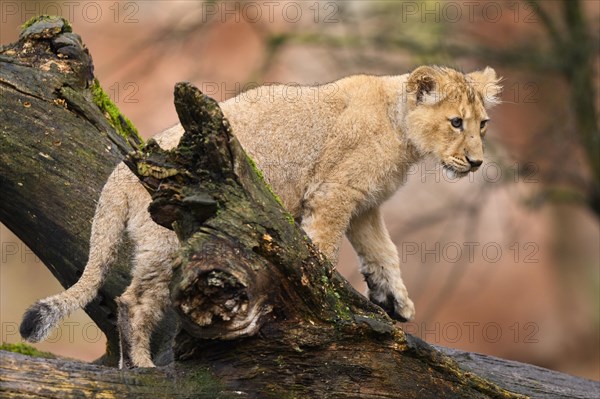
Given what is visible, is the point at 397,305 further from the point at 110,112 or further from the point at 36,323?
the point at 36,323

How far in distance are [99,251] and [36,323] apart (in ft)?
2.98

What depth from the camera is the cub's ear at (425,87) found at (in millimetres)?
7957

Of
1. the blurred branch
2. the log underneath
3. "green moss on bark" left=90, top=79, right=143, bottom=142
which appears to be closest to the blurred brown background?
the blurred branch

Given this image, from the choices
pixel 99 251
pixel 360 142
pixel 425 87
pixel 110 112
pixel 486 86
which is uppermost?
pixel 486 86

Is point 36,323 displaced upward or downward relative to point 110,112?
downward

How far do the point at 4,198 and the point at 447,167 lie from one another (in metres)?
3.70

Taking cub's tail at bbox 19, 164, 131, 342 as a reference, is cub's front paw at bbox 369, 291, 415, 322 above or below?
above

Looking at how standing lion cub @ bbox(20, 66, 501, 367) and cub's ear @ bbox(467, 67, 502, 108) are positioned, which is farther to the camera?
cub's ear @ bbox(467, 67, 502, 108)

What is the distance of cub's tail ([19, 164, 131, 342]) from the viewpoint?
580 cm

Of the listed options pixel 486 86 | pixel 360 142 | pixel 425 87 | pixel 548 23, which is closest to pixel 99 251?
pixel 360 142

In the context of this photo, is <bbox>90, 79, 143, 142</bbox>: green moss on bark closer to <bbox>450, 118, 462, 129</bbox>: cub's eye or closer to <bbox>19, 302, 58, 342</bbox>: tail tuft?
<bbox>19, 302, 58, 342</bbox>: tail tuft

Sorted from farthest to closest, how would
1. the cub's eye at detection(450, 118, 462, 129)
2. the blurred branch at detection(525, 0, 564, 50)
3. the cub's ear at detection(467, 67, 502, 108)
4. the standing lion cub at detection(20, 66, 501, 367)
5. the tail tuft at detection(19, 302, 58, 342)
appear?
Result: the blurred branch at detection(525, 0, 564, 50) → the cub's ear at detection(467, 67, 502, 108) → the cub's eye at detection(450, 118, 462, 129) → the standing lion cub at detection(20, 66, 501, 367) → the tail tuft at detection(19, 302, 58, 342)

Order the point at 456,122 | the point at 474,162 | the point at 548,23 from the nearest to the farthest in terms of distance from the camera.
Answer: the point at 474,162
the point at 456,122
the point at 548,23

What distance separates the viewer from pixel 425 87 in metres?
8.01
